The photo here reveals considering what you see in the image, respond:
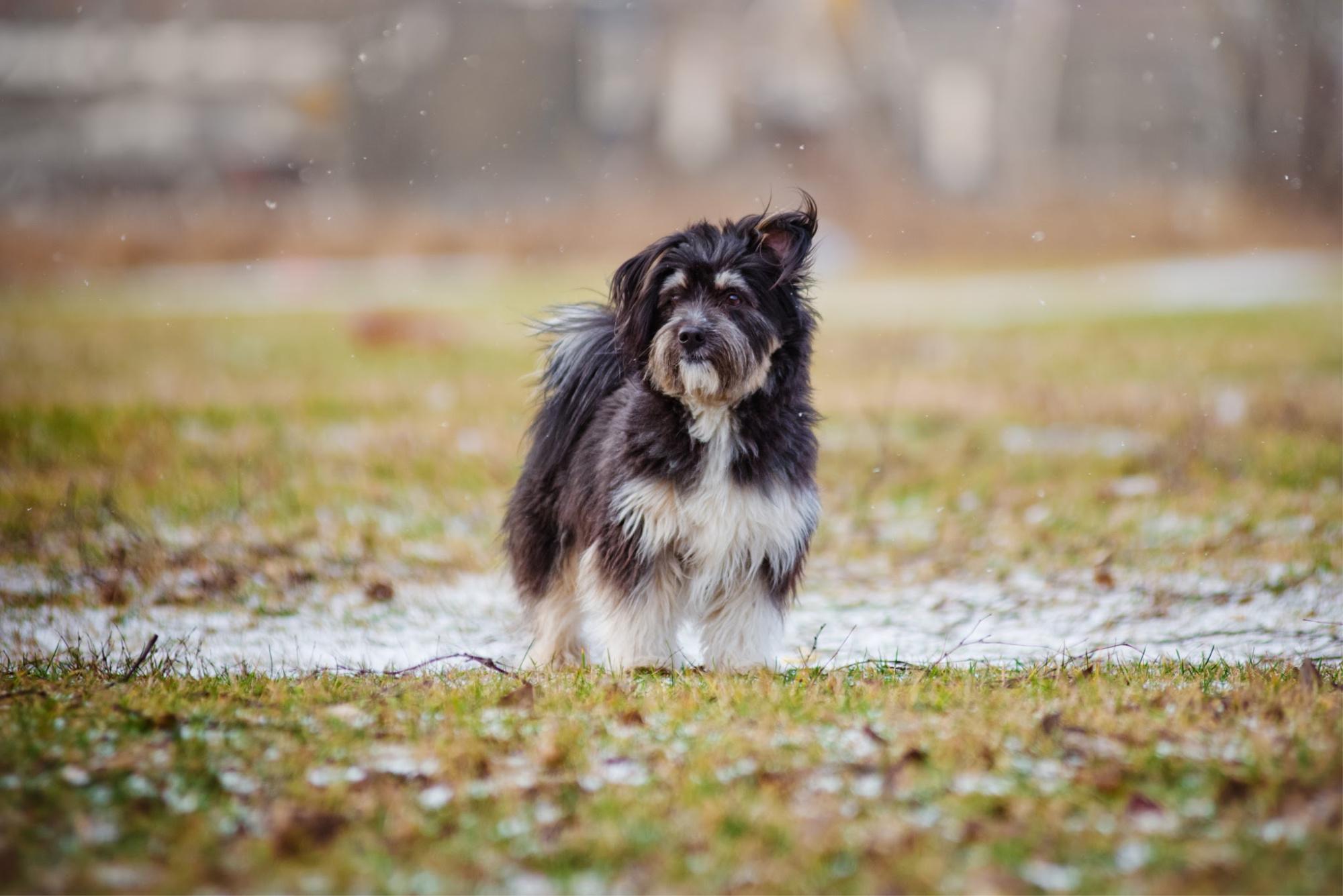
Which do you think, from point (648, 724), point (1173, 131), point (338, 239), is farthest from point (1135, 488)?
point (1173, 131)

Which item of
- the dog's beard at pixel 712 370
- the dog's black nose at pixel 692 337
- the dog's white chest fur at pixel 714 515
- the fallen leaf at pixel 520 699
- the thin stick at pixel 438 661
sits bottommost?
the thin stick at pixel 438 661

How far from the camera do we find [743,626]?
180 inches

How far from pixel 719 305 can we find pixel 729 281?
0.09m

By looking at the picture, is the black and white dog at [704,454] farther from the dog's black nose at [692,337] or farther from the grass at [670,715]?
the grass at [670,715]

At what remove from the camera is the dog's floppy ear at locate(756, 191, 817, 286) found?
4480mm

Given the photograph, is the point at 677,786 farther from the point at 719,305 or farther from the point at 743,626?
the point at 719,305

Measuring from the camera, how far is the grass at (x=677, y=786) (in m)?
2.94

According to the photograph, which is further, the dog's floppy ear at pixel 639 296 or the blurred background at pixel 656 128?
the blurred background at pixel 656 128

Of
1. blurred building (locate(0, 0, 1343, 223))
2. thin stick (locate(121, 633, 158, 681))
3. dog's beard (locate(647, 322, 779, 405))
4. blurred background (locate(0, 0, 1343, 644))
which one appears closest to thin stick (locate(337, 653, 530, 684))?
blurred background (locate(0, 0, 1343, 644))

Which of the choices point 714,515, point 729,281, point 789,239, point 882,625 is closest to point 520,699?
point 714,515

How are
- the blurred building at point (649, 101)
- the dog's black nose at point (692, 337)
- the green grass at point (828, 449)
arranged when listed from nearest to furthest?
the dog's black nose at point (692, 337) < the green grass at point (828, 449) < the blurred building at point (649, 101)

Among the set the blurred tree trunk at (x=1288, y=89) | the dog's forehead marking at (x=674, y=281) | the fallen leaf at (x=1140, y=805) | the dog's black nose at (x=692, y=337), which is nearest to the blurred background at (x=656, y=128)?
the blurred tree trunk at (x=1288, y=89)

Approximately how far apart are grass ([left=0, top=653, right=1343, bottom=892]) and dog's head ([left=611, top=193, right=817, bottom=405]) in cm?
105

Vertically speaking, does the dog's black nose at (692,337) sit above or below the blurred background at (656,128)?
below
